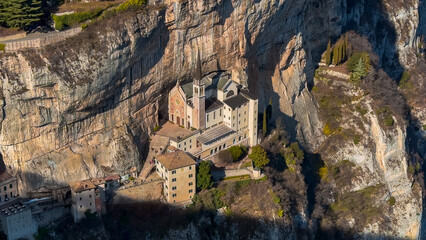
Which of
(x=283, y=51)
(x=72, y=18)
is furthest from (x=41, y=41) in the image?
(x=283, y=51)

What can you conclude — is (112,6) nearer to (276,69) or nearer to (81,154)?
(81,154)

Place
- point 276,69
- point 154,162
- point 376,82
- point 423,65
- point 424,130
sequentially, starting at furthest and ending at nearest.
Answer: point 423,65
point 424,130
point 376,82
point 276,69
point 154,162

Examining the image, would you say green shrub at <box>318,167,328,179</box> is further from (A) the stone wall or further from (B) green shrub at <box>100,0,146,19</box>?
(A) the stone wall

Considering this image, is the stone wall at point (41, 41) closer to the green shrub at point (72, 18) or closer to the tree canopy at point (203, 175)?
the green shrub at point (72, 18)

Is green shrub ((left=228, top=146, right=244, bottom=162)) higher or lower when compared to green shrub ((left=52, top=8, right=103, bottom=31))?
lower

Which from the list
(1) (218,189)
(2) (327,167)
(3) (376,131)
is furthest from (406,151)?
(1) (218,189)

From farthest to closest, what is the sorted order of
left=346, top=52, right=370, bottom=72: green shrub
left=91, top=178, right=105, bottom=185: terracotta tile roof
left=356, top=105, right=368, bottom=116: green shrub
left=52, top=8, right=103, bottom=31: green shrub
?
left=346, top=52, right=370, bottom=72: green shrub
left=356, top=105, right=368, bottom=116: green shrub
left=91, top=178, right=105, bottom=185: terracotta tile roof
left=52, top=8, right=103, bottom=31: green shrub

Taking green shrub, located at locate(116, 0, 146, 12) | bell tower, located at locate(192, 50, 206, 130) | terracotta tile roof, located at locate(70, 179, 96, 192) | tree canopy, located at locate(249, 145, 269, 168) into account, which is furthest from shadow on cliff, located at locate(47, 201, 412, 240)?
green shrub, located at locate(116, 0, 146, 12)
